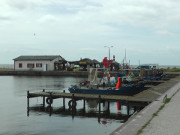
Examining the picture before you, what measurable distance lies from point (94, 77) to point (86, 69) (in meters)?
61.9

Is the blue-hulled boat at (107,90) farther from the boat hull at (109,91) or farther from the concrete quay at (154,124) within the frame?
the concrete quay at (154,124)

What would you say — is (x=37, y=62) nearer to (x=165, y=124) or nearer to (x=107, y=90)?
(x=107, y=90)

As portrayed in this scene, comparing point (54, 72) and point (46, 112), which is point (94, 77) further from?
point (54, 72)

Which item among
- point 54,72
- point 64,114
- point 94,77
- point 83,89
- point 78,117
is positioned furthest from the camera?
point 54,72

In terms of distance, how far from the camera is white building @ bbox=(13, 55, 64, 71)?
97625mm

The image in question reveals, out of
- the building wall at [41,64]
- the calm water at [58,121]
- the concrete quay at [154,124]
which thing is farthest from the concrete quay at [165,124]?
Result: the building wall at [41,64]

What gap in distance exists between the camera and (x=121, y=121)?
23.9 metres

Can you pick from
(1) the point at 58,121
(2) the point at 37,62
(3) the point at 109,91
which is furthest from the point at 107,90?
(2) the point at 37,62

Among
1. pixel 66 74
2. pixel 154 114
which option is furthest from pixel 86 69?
pixel 154 114

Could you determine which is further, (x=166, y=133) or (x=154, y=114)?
(x=154, y=114)

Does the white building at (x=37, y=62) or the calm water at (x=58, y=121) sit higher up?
the white building at (x=37, y=62)

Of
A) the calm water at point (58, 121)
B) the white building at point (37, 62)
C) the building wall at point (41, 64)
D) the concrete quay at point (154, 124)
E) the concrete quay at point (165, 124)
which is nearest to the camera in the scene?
the concrete quay at point (165, 124)

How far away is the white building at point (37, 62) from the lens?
97.6 metres

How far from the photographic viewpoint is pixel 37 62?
9875 cm
